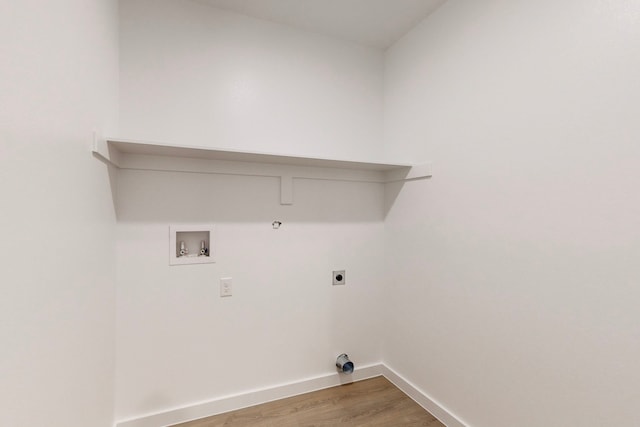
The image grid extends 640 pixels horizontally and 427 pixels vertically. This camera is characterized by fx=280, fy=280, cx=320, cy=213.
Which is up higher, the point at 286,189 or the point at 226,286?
the point at 286,189

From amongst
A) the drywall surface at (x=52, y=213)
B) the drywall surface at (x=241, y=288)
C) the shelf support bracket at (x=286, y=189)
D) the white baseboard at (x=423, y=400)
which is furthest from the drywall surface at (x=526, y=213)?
the drywall surface at (x=52, y=213)

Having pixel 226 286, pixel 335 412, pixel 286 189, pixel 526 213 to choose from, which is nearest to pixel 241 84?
pixel 286 189

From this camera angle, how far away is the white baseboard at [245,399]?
1626 mm

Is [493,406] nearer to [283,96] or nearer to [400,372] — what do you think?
[400,372]

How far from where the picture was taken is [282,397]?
1900mm

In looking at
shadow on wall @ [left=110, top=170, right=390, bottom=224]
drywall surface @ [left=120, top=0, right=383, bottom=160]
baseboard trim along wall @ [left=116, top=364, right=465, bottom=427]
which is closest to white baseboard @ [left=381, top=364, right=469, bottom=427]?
baseboard trim along wall @ [left=116, top=364, right=465, bottom=427]

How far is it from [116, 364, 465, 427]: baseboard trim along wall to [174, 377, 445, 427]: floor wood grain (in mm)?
30

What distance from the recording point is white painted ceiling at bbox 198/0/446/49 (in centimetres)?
172

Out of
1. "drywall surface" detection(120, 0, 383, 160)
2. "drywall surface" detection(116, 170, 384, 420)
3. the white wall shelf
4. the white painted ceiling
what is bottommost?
"drywall surface" detection(116, 170, 384, 420)

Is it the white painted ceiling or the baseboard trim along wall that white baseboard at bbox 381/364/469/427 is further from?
the white painted ceiling

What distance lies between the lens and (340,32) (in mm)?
2002

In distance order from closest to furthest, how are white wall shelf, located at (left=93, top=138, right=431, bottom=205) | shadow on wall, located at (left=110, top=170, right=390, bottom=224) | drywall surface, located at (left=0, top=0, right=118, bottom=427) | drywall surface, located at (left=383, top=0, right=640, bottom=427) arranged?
1. drywall surface, located at (left=0, top=0, right=118, bottom=427)
2. drywall surface, located at (left=383, top=0, right=640, bottom=427)
3. white wall shelf, located at (left=93, top=138, right=431, bottom=205)
4. shadow on wall, located at (left=110, top=170, right=390, bottom=224)

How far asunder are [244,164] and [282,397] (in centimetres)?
159

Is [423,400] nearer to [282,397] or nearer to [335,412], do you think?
[335,412]
